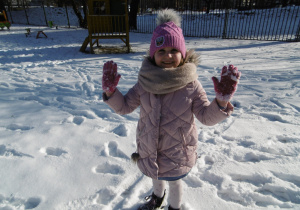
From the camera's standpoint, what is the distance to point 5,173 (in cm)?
191

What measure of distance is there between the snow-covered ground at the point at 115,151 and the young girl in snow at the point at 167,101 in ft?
1.90

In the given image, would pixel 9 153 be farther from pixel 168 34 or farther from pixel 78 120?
pixel 168 34

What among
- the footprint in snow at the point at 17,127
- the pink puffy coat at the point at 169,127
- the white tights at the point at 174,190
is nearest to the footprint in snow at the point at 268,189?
the white tights at the point at 174,190

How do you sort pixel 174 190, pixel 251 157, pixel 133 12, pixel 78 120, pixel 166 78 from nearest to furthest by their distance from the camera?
pixel 166 78 < pixel 174 190 < pixel 251 157 < pixel 78 120 < pixel 133 12

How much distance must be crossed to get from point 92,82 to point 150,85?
11.2 feet

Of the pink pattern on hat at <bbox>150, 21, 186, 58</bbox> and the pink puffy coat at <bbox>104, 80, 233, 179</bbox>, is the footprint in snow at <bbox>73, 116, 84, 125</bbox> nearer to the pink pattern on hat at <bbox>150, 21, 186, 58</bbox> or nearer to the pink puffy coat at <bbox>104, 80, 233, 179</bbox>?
the pink puffy coat at <bbox>104, 80, 233, 179</bbox>

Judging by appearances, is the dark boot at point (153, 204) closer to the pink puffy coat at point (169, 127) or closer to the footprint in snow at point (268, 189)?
the pink puffy coat at point (169, 127)

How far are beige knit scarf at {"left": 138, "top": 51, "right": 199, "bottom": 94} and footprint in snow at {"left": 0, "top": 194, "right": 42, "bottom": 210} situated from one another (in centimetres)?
141

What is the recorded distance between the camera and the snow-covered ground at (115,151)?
1703mm

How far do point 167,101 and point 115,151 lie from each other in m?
1.24

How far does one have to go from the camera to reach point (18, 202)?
1643 millimetres

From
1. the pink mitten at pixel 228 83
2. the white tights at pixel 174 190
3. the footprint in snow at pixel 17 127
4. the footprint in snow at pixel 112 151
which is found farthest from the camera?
the footprint in snow at pixel 17 127

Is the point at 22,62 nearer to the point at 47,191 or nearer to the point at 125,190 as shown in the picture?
the point at 47,191

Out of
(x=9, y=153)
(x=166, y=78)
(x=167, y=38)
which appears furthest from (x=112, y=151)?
(x=167, y=38)
